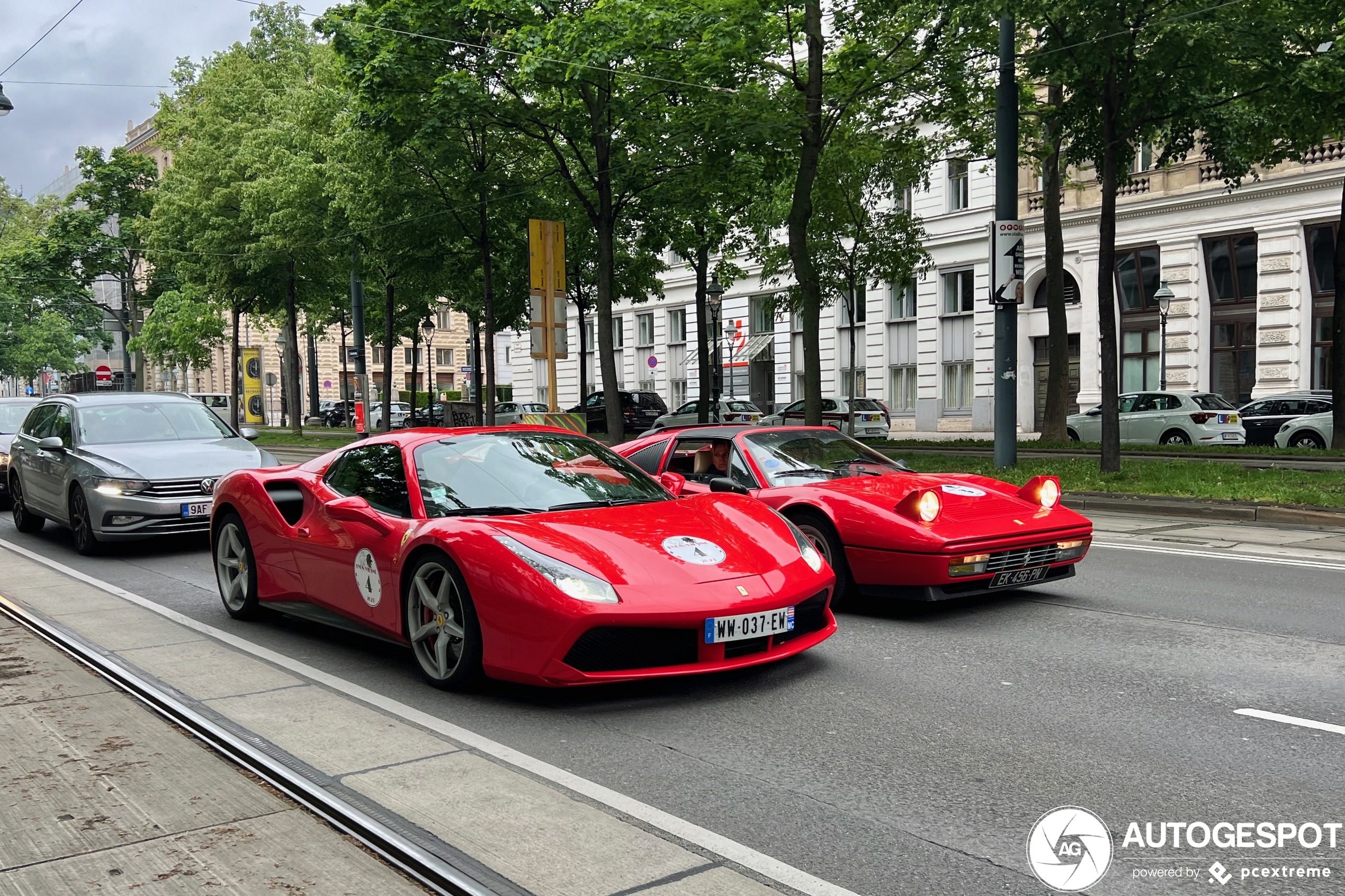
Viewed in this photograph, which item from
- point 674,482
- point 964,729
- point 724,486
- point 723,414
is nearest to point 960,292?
point 723,414

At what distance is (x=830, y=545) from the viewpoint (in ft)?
24.5

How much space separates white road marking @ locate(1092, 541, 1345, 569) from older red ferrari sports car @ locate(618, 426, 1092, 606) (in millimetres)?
2891

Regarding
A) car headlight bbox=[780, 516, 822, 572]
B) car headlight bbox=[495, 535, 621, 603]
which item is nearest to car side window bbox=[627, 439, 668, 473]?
car headlight bbox=[780, 516, 822, 572]

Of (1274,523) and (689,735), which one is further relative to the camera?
(1274,523)

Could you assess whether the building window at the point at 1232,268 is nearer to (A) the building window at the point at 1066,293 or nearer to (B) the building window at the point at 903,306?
(A) the building window at the point at 1066,293

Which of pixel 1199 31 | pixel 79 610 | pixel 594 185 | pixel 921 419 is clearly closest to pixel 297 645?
pixel 79 610

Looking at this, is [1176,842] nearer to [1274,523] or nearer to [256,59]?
[1274,523]

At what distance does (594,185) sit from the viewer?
84.3ft

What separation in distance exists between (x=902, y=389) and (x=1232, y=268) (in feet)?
43.0

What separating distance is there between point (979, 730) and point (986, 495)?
3018mm

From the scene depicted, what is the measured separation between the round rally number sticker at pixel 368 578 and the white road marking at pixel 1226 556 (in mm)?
7127

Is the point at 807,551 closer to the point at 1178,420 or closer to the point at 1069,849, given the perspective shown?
the point at 1069,849

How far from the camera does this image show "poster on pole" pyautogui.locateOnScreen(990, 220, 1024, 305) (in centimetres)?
1688

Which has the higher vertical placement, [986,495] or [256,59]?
[256,59]
